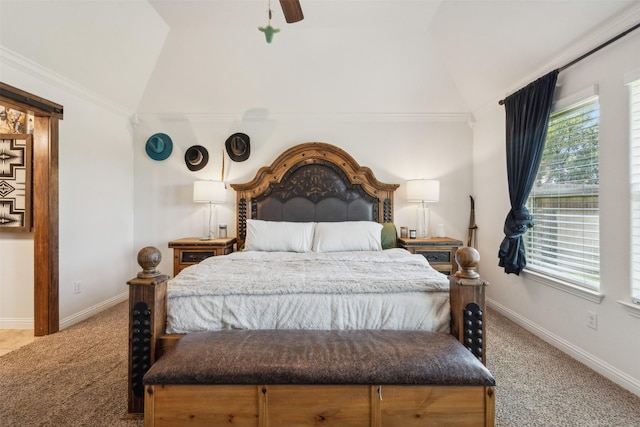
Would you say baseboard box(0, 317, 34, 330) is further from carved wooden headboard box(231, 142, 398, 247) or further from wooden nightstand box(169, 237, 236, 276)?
carved wooden headboard box(231, 142, 398, 247)

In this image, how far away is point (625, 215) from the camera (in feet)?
6.28

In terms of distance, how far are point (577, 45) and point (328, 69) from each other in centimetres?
225

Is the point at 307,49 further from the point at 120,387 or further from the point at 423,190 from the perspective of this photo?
the point at 120,387

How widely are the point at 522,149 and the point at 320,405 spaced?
2737 mm

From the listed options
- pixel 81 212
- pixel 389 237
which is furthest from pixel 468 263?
pixel 81 212

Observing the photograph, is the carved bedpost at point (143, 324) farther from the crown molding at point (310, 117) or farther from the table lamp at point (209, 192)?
the crown molding at point (310, 117)

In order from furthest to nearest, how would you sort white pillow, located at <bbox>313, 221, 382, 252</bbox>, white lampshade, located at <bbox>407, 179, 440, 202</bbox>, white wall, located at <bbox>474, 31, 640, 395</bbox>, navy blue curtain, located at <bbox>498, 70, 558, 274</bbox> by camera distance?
white lampshade, located at <bbox>407, 179, 440, 202</bbox>, white pillow, located at <bbox>313, 221, 382, 252</bbox>, navy blue curtain, located at <bbox>498, 70, 558, 274</bbox>, white wall, located at <bbox>474, 31, 640, 395</bbox>

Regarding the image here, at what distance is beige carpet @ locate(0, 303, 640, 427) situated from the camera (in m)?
1.60

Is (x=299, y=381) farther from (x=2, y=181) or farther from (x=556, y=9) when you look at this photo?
(x=2, y=181)

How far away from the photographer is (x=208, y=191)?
343cm

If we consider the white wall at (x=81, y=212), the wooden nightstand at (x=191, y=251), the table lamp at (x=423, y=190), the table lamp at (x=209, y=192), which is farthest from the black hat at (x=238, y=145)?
the table lamp at (x=423, y=190)

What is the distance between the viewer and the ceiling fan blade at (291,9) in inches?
70.4

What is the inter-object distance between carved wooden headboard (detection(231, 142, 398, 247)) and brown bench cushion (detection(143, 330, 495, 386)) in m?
2.35

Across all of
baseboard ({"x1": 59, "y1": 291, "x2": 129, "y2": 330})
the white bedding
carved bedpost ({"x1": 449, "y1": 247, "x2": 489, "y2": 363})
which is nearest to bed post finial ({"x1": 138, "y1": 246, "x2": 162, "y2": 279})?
the white bedding
